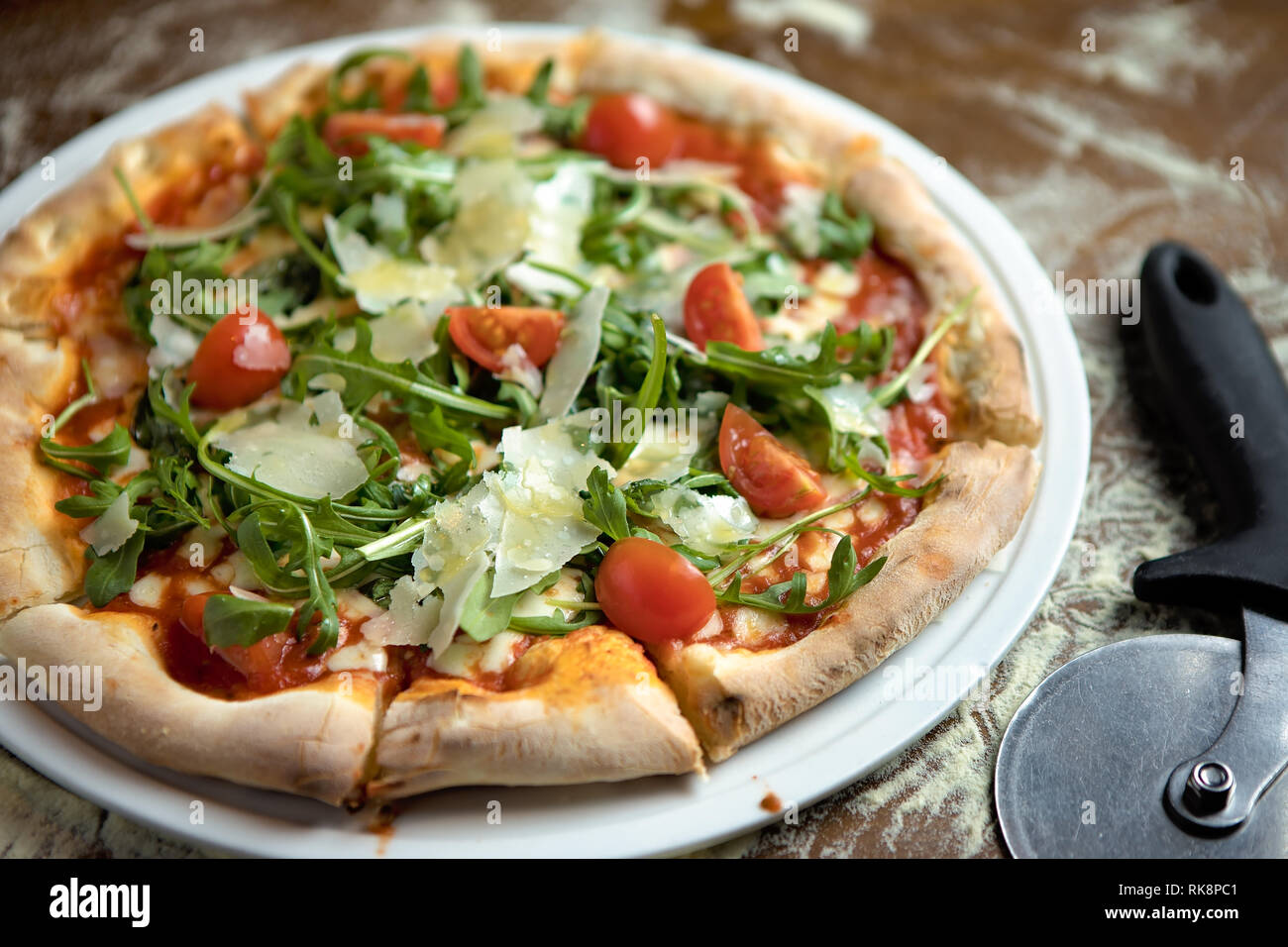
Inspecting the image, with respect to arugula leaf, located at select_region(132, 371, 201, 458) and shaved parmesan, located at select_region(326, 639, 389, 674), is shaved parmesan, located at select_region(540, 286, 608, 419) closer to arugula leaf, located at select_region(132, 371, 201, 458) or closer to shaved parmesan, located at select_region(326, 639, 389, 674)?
shaved parmesan, located at select_region(326, 639, 389, 674)

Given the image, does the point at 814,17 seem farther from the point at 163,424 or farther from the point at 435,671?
the point at 435,671

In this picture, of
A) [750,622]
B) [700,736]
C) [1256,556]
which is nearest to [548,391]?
[750,622]

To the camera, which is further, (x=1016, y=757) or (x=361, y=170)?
(x=361, y=170)

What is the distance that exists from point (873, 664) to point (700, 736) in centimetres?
38

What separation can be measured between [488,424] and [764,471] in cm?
69

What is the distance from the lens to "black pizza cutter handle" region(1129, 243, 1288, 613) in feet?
8.31

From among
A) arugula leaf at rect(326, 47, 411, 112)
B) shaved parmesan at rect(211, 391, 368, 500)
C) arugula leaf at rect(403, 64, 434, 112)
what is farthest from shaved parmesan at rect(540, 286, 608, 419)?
arugula leaf at rect(326, 47, 411, 112)

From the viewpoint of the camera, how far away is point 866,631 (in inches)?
92.0

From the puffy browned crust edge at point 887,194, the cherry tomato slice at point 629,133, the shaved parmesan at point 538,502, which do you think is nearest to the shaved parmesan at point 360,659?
A: the shaved parmesan at point 538,502

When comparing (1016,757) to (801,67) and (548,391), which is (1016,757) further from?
(801,67)

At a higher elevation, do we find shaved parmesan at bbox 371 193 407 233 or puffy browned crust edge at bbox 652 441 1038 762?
shaved parmesan at bbox 371 193 407 233

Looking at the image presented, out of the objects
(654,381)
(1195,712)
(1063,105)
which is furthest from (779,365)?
(1063,105)

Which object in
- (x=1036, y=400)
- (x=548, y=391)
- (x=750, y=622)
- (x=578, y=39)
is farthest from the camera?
(x=578, y=39)
